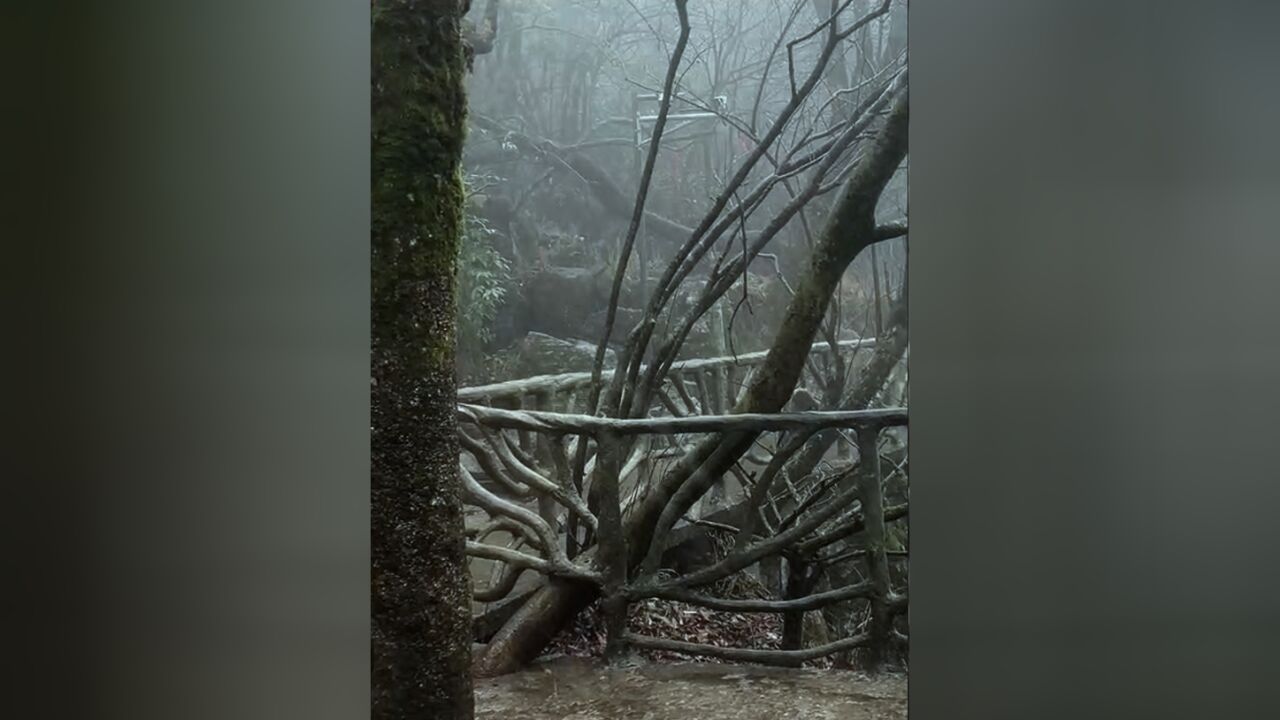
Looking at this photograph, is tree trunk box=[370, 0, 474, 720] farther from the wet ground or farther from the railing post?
the railing post

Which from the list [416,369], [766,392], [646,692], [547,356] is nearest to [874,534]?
[766,392]

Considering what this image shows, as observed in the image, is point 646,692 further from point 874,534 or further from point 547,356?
point 547,356

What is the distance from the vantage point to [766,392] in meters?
1.99

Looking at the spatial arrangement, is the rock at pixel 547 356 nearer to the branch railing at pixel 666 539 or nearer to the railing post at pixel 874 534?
the branch railing at pixel 666 539

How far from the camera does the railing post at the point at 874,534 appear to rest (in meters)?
1.96

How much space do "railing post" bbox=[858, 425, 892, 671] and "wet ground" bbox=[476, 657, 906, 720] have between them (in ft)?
0.53

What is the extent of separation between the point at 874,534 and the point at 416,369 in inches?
41.2

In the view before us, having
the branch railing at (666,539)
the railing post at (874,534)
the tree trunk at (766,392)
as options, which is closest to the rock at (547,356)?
the branch railing at (666,539)
